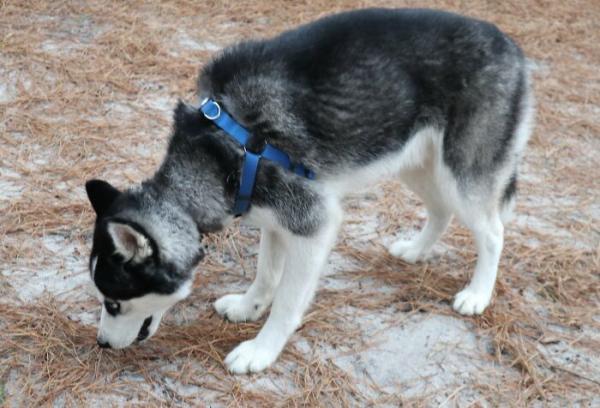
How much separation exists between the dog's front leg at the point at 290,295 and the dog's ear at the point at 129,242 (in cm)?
73

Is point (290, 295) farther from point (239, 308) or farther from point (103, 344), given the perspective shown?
point (103, 344)

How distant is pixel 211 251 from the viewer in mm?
4363

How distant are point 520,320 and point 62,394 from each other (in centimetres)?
256

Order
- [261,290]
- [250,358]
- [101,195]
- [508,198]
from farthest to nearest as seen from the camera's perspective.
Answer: [508,198] < [261,290] < [250,358] < [101,195]

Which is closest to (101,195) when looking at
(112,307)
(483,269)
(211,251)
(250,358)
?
(112,307)

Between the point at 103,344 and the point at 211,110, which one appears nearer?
the point at 211,110

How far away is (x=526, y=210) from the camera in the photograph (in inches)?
197

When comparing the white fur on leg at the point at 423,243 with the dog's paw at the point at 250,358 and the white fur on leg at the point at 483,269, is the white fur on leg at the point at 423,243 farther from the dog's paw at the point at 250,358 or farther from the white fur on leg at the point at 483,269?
the dog's paw at the point at 250,358

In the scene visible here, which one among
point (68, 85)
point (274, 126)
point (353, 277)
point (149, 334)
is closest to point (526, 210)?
point (353, 277)

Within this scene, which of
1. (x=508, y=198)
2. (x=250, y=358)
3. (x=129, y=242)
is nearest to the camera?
Result: (x=129, y=242)

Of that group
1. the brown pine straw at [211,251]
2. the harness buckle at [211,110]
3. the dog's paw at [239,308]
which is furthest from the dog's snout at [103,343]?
the harness buckle at [211,110]

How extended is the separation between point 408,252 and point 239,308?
4.16ft

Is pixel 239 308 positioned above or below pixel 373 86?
below

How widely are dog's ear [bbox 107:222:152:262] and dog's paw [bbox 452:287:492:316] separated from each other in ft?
6.37
